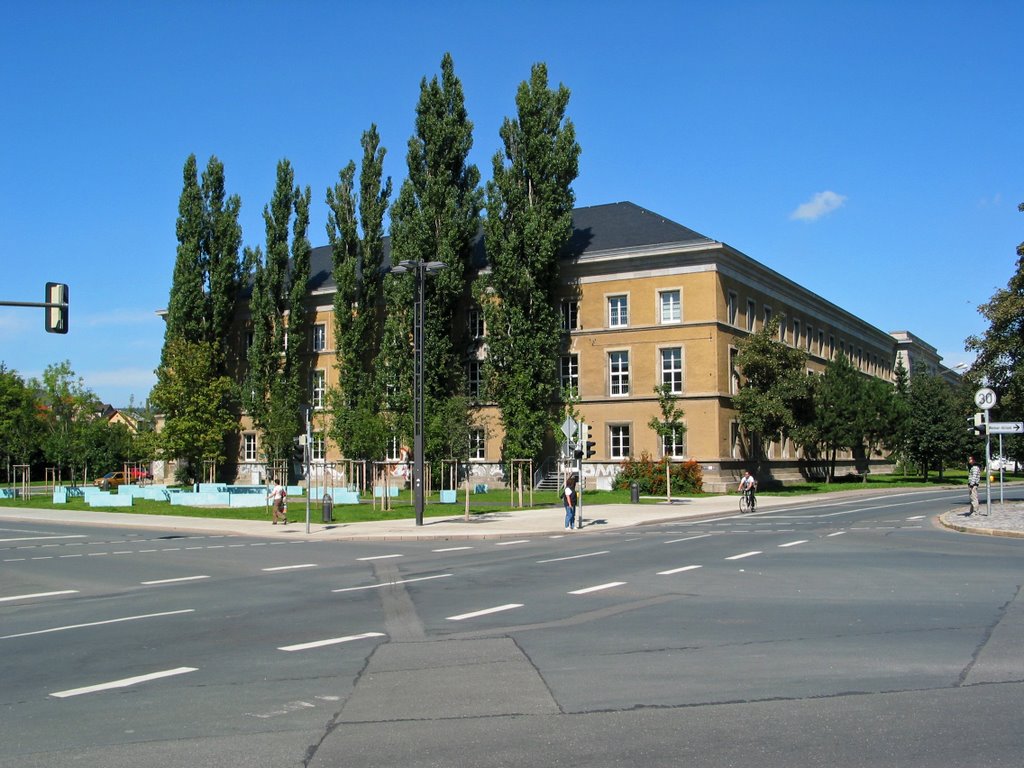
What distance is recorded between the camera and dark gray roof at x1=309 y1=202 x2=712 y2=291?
169 feet

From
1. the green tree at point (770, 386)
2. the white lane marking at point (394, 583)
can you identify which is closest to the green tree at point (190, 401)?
the green tree at point (770, 386)

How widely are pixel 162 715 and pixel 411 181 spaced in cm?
4703

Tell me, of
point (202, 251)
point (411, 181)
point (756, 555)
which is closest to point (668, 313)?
point (411, 181)

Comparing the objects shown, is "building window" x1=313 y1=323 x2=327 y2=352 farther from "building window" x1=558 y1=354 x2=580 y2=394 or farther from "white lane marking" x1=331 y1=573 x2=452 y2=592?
"white lane marking" x1=331 y1=573 x2=452 y2=592

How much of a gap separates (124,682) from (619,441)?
45.0 m

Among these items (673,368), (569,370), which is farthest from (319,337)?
(673,368)

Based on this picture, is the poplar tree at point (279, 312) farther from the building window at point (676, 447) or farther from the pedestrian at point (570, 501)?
the pedestrian at point (570, 501)

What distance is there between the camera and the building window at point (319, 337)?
62.1 metres

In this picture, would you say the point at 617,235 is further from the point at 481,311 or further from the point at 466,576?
the point at 466,576

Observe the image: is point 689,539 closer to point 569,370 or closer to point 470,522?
point 470,522

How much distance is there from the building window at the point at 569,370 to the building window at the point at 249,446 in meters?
23.3

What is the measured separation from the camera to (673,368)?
50469 millimetres

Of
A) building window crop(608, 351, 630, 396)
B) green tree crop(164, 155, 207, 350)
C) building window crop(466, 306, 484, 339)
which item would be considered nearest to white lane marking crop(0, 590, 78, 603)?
building window crop(608, 351, 630, 396)

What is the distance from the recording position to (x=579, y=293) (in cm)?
5291
